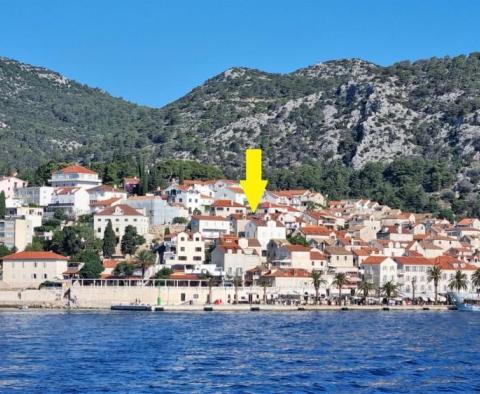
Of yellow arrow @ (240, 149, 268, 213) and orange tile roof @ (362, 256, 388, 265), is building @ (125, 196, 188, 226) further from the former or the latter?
orange tile roof @ (362, 256, 388, 265)

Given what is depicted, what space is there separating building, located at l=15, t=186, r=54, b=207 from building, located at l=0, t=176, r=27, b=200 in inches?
116

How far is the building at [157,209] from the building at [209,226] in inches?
237

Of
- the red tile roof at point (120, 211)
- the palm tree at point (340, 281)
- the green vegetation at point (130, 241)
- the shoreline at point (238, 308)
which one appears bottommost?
the shoreline at point (238, 308)

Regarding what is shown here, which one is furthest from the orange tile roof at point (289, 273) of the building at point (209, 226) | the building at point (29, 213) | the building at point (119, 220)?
the building at point (29, 213)

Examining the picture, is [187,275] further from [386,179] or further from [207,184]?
[386,179]

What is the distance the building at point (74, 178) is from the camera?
140625 mm

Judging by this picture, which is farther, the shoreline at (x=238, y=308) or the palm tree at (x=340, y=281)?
the palm tree at (x=340, y=281)

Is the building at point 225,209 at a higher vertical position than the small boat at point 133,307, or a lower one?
higher

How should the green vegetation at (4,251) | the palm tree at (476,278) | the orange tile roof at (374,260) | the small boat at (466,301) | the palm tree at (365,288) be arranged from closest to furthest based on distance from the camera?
the palm tree at (365,288) < the small boat at (466,301) < the green vegetation at (4,251) < the orange tile roof at (374,260) < the palm tree at (476,278)

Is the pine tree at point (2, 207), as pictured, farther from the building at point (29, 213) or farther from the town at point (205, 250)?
the building at point (29, 213)

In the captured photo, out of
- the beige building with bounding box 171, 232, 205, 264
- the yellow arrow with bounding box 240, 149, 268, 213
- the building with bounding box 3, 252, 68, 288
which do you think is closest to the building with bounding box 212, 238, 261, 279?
the beige building with bounding box 171, 232, 205, 264

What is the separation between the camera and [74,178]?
141m

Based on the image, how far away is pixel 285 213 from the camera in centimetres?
13200

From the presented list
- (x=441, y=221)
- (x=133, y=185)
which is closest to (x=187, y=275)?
(x=133, y=185)
